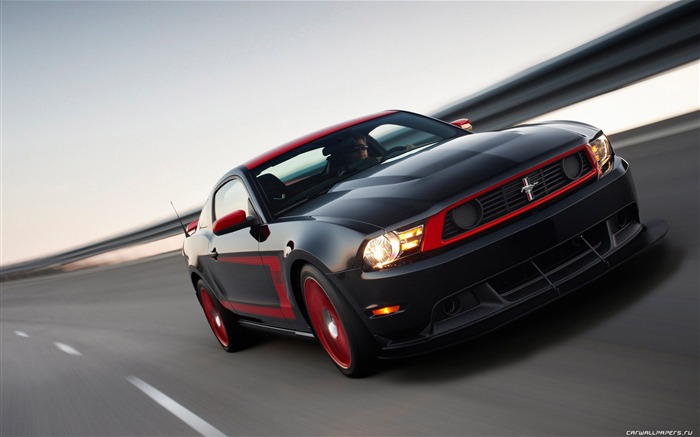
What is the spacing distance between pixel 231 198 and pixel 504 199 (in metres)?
2.65

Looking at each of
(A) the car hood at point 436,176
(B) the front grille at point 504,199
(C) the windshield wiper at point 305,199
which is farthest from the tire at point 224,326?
(B) the front grille at point 504,199

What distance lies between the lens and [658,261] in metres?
4.88

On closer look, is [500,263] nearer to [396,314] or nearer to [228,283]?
[396,314]

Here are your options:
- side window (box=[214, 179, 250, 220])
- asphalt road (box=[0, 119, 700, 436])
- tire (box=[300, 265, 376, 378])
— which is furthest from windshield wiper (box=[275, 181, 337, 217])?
asphalt road (box=[0, 119, 700, 436])

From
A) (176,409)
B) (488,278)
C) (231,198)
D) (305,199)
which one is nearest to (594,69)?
(231,198)

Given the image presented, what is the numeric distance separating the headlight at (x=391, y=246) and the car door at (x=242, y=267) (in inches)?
42.4

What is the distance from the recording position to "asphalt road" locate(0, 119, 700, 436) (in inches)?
139

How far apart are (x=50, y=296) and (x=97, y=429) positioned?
52.7 feet

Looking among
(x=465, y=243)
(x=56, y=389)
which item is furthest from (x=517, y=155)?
(x=56, y=389)

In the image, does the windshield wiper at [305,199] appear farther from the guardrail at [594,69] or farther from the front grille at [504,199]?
the guardrail at [594,69]

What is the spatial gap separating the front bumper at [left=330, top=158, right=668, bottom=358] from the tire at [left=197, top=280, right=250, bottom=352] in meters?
2.62

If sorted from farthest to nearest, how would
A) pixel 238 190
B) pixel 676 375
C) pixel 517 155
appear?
pixel 238 190 → pixel 517 155 → pixel 676 375

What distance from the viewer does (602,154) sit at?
471 cm

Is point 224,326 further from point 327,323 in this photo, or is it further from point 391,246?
point 391,246
